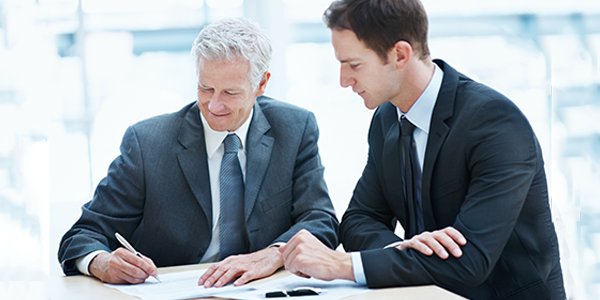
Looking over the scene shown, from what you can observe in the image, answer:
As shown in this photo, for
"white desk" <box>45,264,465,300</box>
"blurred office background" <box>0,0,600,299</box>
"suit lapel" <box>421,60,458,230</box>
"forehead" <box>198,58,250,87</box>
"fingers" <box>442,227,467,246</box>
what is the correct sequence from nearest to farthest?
1. "white desk" <box>45,264,465,300</box>
2. "fingers" <box>442,227,467,246</box>
3. "suit lapel" <box>421,60,458,230</box>
4. "forehead" <box>198,58,250,87</box>
5. "blurred office background" <box>0,0,600,299</box>

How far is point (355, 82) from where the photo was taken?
5.54 ft

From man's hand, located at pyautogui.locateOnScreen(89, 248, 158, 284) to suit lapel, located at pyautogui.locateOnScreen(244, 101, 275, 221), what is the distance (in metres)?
0.47

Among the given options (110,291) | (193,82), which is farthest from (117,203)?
(193,82)

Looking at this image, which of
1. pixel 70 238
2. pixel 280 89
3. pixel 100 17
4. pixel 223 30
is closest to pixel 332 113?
pixel 280 89

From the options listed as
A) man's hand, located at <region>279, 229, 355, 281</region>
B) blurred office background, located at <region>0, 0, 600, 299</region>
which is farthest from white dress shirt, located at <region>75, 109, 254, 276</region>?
blurred office background, located at <region>0, 0, 600, 299</region>

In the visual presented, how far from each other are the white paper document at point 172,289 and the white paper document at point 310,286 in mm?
50

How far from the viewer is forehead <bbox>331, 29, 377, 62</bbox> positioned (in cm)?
163

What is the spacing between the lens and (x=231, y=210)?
77.6 inches

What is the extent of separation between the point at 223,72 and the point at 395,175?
25.8 inches

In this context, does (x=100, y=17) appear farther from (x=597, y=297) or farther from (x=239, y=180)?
(x=597, y=297)

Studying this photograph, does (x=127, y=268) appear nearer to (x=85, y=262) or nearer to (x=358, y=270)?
(x=85, y=262)

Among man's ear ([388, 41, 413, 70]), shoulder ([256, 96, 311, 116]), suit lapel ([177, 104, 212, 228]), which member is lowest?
suit lapel ([177, 104, 212, 228])

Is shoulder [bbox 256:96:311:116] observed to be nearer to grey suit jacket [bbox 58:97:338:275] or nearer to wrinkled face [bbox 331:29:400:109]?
grey suit jacket [bbox 58:97:338:275]

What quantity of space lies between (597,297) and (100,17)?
3734 millimetres
